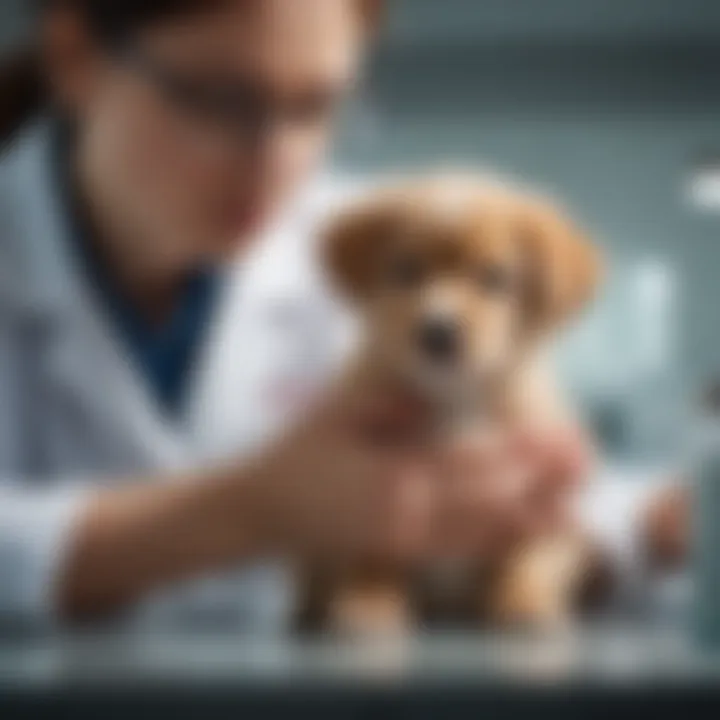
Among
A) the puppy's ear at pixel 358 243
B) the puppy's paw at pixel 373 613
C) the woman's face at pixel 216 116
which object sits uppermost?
the woman's face at pixel 216 116

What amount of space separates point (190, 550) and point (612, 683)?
35cm

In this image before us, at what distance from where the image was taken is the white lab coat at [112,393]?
117cm

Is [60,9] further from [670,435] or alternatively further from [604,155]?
[670,435]

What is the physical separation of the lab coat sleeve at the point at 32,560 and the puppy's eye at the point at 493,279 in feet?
1.17

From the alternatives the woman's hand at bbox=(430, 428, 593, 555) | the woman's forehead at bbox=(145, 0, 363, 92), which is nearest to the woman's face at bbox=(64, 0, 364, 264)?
the woman's forehead at bbox=(145, 0, 363, 92)

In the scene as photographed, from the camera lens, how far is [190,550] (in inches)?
46.2

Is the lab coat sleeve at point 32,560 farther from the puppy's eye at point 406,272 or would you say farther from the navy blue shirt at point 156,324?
the puppy's eye at point 406,272

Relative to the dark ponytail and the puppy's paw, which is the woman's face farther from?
the puppy's paw

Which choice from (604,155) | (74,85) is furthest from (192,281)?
(604,155)

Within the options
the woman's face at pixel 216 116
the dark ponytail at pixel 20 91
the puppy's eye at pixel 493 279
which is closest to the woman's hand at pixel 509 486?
the puppy's eye at pixel 493 279

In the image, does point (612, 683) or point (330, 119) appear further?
point (330, 119)

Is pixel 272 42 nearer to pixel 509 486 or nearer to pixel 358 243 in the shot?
pixel 358 243

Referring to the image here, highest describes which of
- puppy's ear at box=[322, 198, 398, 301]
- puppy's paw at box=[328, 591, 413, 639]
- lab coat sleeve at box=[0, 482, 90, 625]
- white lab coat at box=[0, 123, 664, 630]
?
puppy's ear at box=[322, 198, 398, 301]

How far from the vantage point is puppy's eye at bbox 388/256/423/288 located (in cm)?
113
